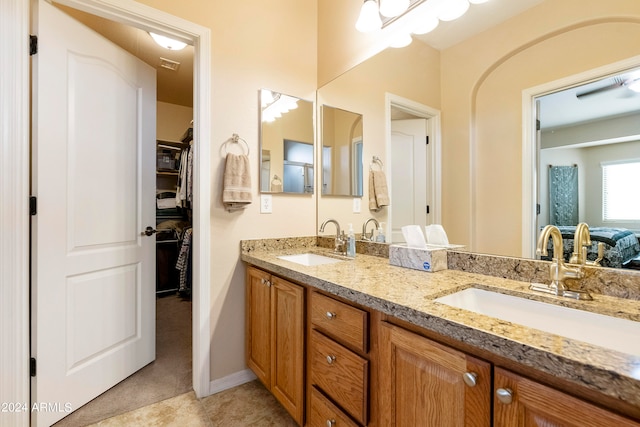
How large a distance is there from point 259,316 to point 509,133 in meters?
1.54

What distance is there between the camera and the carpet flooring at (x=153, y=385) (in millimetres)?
1537

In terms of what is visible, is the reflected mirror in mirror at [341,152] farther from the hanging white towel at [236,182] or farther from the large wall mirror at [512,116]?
the hanging white towel at [236,182]

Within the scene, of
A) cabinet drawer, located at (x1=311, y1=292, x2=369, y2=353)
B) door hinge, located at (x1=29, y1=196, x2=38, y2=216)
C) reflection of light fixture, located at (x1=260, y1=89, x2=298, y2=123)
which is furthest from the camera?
reflection of light fixture, located at (x1=260, y1=89, x2=298, y2=123)

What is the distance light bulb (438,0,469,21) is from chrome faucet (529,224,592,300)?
104 centimetres

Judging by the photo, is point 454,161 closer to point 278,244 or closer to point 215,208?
point 278,244

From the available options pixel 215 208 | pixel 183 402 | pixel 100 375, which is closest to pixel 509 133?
pixel 215 208

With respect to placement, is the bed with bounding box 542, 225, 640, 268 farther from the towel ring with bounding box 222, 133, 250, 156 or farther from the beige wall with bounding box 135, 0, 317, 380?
the towel ring with bounding box 222, 133, 250, 156

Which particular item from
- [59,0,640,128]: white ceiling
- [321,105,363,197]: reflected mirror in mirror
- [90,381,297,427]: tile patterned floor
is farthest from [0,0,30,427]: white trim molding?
[321,105,363,197]: reflected mirror in mirror

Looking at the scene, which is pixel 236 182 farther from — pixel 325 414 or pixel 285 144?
pixel 325 414

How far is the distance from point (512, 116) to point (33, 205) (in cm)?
227

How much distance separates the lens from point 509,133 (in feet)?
3.75

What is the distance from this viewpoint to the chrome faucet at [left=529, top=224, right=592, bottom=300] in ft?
2.86

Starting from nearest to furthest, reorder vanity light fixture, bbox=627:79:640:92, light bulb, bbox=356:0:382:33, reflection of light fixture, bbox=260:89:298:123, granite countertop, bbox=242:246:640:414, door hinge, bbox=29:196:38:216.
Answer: granite countertop, bbox=242:246:640:414, vanity light fixture, bbox=627:79:640:92, door hinge, bbox=29:196:38:216, light bulb, bbox=356:0:382:33, reflection of light fixture, bbox=260:89:298:123

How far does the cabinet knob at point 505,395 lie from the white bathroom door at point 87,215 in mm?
1975
